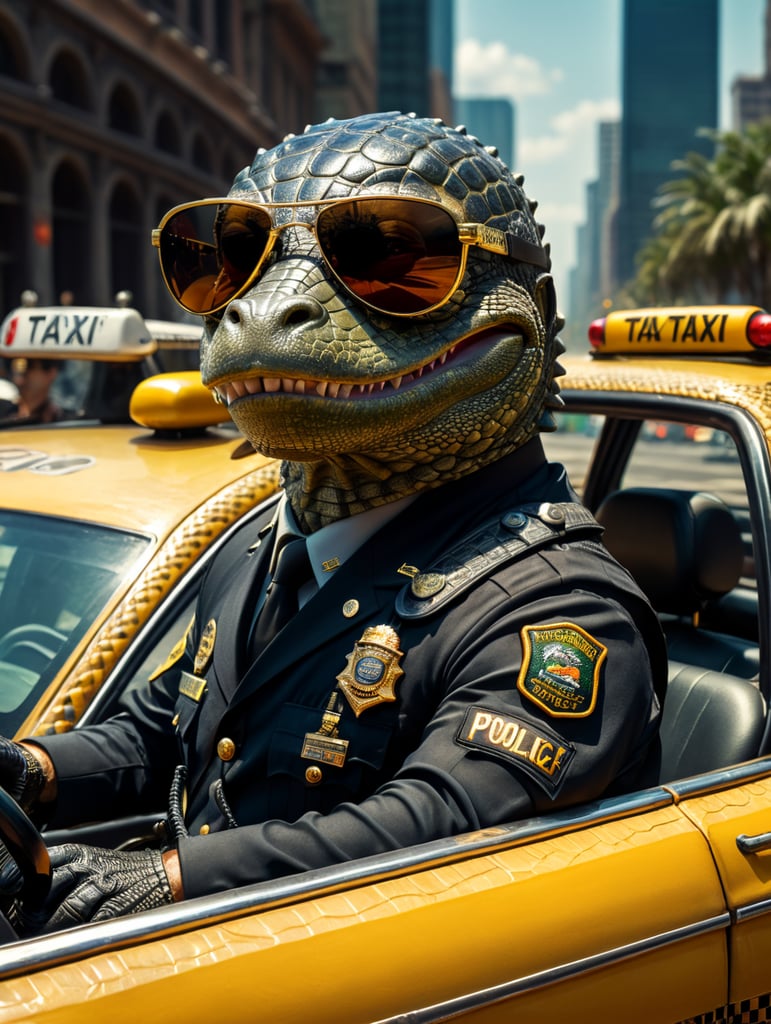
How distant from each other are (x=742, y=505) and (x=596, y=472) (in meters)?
1.23

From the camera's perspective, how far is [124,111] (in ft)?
100

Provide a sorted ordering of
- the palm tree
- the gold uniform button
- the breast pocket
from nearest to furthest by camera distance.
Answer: the breast pocket < the gold uniform button < the palm tree

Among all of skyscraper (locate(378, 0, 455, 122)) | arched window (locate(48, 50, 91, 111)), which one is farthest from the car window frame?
skyscraper (locate(378, 0, 455, 122))

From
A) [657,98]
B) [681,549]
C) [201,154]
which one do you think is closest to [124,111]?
[201,154]

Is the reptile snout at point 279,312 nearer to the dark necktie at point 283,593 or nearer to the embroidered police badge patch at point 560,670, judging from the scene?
the dark necktie at point 283,593

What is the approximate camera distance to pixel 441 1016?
1432mm

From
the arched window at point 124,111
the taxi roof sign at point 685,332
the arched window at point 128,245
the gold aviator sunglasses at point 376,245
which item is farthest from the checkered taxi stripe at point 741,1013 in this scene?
the arched window at point 128,245

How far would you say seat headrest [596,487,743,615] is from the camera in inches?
120

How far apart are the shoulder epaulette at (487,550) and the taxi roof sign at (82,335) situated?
2.67 metres

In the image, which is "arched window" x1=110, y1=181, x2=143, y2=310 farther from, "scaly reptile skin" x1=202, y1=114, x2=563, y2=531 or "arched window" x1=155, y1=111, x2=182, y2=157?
"scaly reptile skin" x1=202, y1=114, x2=563, y2=531

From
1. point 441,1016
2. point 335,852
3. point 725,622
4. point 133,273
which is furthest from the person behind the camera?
point 133,273

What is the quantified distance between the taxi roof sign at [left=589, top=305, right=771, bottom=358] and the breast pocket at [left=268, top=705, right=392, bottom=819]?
175 cm

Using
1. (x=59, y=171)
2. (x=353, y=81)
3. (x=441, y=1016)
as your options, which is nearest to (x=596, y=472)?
(x=441, y=1016)

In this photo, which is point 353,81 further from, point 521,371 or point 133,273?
point 521,371
